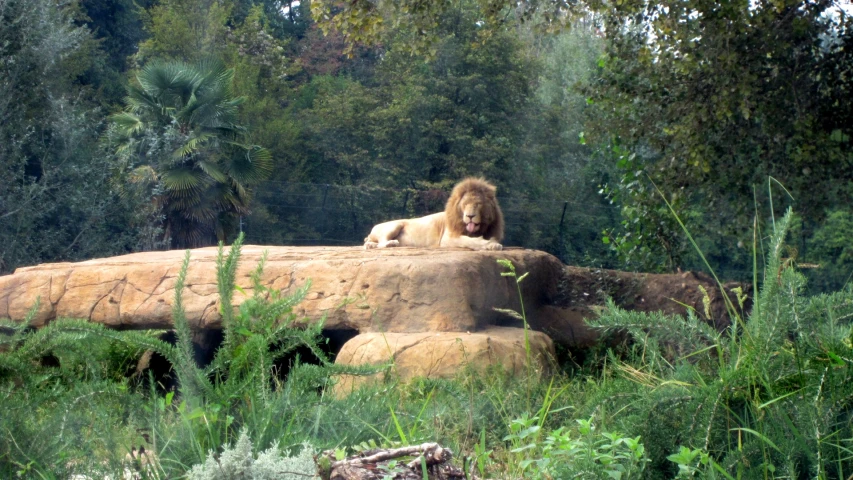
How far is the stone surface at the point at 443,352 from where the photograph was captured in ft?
22.4

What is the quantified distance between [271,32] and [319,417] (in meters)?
30.2

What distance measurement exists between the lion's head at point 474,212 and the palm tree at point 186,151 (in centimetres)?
920

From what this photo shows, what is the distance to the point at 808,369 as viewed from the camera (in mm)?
3197

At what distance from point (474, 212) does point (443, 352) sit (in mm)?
3336

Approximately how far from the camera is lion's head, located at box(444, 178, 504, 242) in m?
10.1

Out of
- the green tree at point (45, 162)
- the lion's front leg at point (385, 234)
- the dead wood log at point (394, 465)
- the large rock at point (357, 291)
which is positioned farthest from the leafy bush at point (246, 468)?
the green tree at point (45, 162)

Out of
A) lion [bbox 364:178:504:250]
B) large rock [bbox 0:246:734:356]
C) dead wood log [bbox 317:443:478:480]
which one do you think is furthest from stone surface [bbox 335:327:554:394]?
dead wood log [bbox 317:443:478:480]

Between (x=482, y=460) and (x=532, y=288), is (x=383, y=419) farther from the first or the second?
(x=532, y=288)

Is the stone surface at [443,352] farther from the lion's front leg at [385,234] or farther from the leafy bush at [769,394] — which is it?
the lion's front leg at [385,234]

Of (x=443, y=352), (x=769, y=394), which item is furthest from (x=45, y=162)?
(x=769, y=394)

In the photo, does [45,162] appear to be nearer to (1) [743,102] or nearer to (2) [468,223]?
(2) [468,223]

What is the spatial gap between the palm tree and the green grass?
48.3 feet

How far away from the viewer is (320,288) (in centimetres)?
806

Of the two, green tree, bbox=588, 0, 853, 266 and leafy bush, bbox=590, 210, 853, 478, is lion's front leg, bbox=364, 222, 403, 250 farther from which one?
leafy bush, bbox=590, 210, 853, 478
